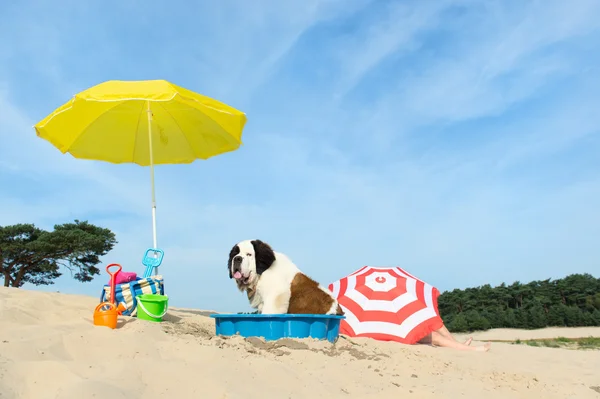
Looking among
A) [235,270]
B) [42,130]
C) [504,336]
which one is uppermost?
[42,130]

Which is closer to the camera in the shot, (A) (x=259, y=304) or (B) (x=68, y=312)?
(B) (x=68, y=312)

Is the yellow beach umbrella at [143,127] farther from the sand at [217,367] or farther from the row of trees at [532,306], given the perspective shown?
the row of trees at [532,306]

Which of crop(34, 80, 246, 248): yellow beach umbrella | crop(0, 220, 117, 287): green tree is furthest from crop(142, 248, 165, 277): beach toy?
crop(0, 220, 117, 287): green tree

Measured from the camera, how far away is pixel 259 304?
5.33 m

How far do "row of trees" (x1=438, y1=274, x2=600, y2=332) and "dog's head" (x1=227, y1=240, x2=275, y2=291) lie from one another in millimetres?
7372

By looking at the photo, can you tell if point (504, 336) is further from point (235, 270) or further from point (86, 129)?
point (86, 129)

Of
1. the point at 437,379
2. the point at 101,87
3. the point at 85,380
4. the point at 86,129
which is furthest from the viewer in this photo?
the point at 86,129

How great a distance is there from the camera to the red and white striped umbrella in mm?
6113

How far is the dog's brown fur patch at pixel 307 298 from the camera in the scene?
16.8ft

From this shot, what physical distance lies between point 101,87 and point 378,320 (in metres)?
4.37

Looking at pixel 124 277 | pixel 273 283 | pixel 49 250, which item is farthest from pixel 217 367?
pixel 49 250

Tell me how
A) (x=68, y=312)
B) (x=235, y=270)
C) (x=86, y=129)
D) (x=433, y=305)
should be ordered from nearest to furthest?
(x=68, y=312) < (x=235, y=270) < (x=433, y=305) < (x=86, y=129)

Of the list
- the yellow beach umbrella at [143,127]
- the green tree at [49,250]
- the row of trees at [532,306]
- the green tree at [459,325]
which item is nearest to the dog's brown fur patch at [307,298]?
the yellow beach umbrella at [143,127]

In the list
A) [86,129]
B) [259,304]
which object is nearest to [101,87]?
[86,129]
